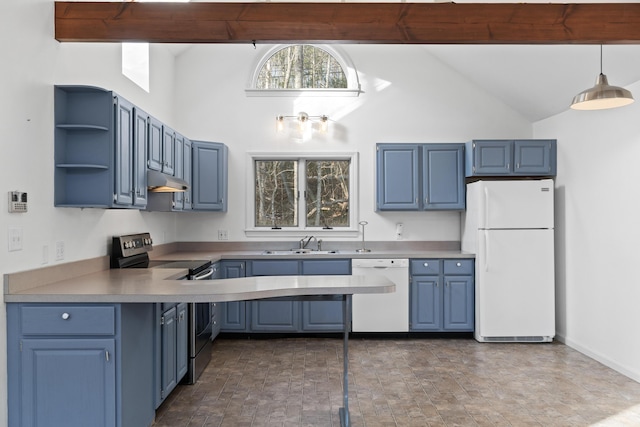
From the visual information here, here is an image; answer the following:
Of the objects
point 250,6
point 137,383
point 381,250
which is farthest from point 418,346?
point 250,6

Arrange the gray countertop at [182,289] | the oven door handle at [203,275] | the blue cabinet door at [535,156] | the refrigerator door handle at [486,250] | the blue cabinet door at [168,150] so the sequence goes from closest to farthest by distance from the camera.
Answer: the gray countertop at [182,289] → the oven door handle at [203,275] → the blue cabinet door at [168,150] → the refrigerator door handle at [486,250] → the blue cabinet door at [535,156]

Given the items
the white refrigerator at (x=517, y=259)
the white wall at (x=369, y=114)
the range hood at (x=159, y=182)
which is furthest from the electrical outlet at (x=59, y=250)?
the white refrigerator at (x=517, y=259)

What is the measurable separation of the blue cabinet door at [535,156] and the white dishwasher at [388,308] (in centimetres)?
159

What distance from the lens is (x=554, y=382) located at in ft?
12.8

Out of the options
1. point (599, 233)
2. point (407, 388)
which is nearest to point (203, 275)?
point (407, 388)

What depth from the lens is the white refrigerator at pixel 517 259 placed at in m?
5.00

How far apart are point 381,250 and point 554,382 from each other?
2330mm

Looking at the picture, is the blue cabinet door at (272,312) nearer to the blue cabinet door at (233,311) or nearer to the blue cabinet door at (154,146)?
the blue cabinet door at (233,311)

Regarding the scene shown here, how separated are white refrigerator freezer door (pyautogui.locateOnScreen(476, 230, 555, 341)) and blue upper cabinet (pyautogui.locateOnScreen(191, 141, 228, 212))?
2800 mm

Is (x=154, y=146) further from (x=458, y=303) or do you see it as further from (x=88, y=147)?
(x=458, y=303)

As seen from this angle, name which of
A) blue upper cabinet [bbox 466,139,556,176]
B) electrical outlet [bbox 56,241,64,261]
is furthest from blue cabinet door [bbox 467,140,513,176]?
electrical outlet [bbox 56,241,64,261]

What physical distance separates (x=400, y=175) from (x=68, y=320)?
374 cm

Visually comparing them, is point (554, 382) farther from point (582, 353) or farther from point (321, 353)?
point (321, 353)

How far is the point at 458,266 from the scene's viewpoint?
17.1ft
